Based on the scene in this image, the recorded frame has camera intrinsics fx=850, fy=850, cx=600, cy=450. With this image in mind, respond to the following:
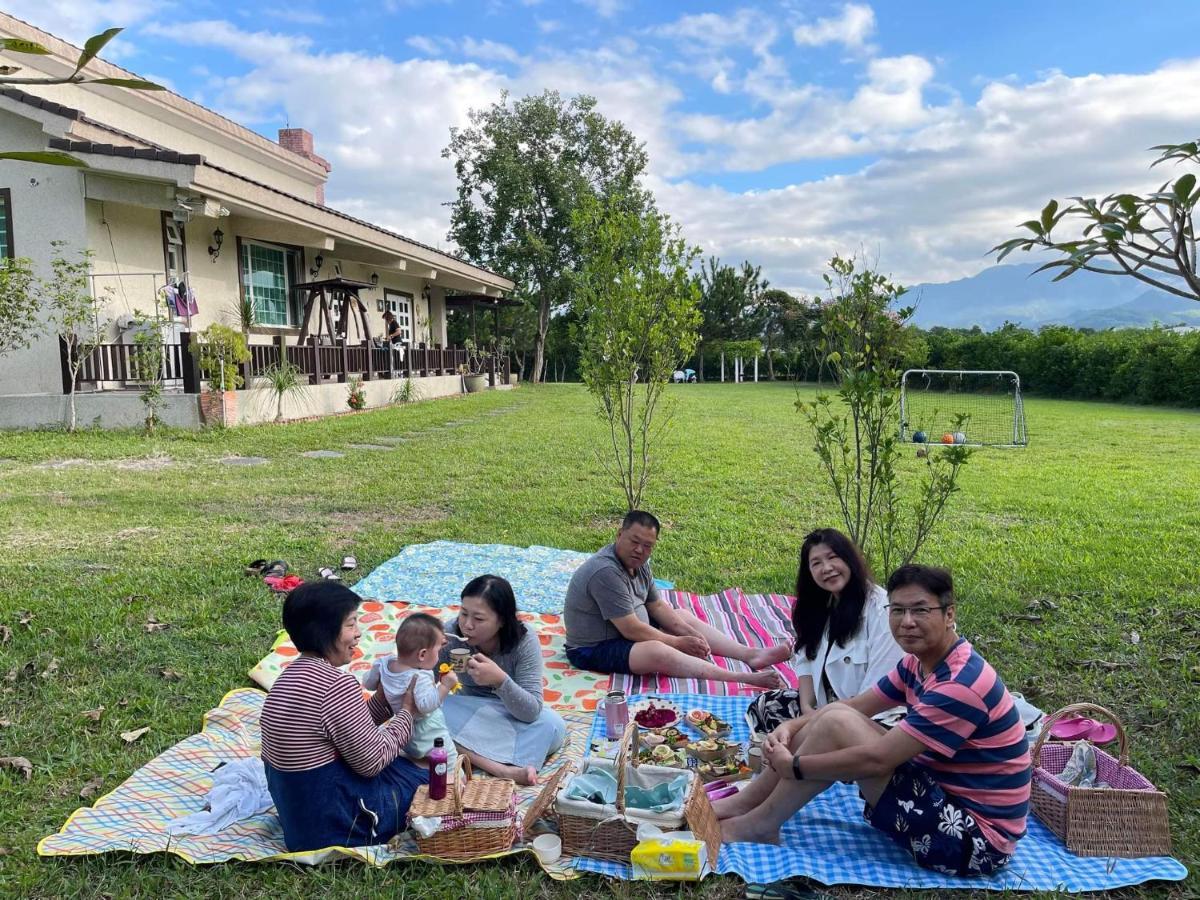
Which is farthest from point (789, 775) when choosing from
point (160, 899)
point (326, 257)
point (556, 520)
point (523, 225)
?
point (523, 225)

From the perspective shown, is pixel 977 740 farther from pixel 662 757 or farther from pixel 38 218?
pixel 38 218

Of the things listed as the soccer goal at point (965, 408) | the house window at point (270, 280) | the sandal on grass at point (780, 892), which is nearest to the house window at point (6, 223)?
→ the house window at point (270, 280)

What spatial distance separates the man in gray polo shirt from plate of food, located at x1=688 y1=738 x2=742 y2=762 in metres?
0.84

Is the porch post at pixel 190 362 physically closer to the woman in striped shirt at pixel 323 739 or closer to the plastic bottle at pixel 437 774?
the woman in striped shirt at pixel 323 739

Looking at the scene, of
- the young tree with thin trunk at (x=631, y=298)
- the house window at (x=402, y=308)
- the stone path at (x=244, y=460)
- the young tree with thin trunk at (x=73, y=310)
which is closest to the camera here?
the young tree with thin trunk at (x=631, y=298)

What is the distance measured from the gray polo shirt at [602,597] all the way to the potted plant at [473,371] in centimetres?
2172

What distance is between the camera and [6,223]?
1245cm

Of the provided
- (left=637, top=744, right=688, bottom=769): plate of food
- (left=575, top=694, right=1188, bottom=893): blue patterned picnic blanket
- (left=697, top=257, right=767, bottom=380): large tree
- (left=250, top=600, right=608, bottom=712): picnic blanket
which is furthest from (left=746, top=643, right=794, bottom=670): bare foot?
(left=697, top=257, right=767, bottom=380): large tree

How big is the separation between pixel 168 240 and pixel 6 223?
2.13m

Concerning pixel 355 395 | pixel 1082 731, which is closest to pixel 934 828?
pixel 1082 731

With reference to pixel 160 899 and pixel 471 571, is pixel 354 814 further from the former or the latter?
pixel 471 571

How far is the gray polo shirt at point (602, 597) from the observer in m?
4.52

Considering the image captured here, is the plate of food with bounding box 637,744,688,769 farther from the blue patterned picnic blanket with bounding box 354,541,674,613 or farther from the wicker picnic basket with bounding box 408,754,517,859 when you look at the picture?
the blue patterned picnic blanket with bounding box 354,541,674,613

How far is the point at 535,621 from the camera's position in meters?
5.47
